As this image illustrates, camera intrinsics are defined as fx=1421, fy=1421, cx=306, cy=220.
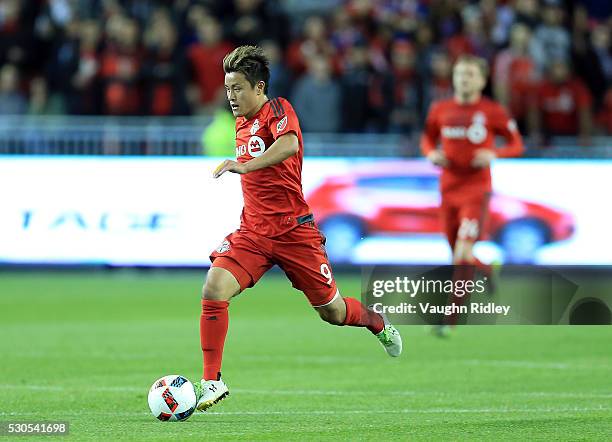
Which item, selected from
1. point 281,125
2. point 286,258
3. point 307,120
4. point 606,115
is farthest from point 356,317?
point 606,115

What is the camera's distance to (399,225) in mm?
18734

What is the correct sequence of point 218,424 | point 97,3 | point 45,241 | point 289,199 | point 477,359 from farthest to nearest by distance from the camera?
1. point 97,3
2. point 45,241
3. point 477,359
4. point 289,199
5. point 218,424

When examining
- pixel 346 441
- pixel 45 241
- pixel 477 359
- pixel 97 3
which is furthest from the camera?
pixel 97 3

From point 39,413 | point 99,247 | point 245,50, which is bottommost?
point 99,247

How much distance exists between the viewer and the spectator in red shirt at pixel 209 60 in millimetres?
19859

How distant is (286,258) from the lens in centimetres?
847

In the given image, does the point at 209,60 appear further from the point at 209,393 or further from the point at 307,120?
the point at 209,393

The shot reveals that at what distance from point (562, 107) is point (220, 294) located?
12.8 m

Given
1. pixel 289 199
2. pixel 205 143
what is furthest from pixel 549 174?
pixel 289 199

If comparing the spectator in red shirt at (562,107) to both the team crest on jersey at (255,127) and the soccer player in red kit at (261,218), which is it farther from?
the team crest on jersey at (255,127)

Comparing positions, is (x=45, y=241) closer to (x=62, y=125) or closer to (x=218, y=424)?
(x=62, y=125)

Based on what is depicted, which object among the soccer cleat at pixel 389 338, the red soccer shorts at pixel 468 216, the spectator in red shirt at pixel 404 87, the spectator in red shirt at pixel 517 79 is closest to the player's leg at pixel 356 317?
the soccer cleat at pixel 389 338

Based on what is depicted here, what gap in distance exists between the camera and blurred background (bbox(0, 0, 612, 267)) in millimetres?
18484

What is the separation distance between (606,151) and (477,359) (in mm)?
8777
